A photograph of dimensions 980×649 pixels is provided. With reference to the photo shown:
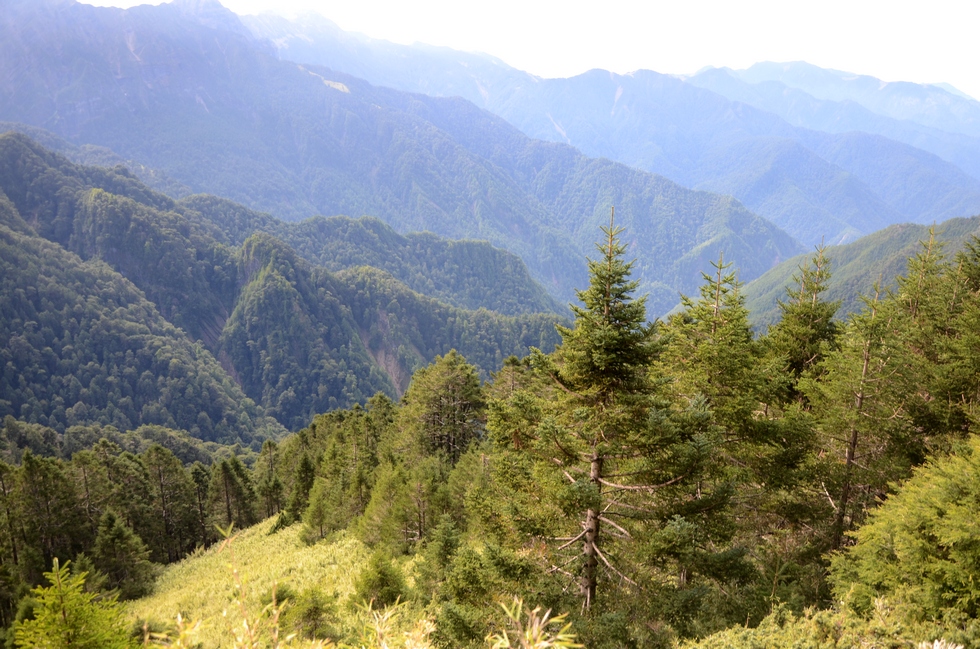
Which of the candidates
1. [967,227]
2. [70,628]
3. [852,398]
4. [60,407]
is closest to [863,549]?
[852,398]

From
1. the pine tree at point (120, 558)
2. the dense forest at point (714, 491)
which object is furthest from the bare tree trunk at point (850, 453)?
the pine tree at point (120, 558)

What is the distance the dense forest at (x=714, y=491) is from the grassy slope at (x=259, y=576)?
75.6 inches

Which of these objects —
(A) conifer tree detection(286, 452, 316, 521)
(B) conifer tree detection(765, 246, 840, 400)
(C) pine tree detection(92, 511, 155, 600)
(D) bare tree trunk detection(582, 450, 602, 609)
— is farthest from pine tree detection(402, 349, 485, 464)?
(C) pine tree detection(92, 511, 155, 600)

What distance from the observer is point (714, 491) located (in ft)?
40.0

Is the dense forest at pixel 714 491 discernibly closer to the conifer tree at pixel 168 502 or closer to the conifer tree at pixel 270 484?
the conifer tree at pixel 270 484

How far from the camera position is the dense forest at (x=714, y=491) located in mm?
10477

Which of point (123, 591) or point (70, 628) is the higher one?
point (70, 628)

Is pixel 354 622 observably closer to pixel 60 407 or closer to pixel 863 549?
pixel 863 549

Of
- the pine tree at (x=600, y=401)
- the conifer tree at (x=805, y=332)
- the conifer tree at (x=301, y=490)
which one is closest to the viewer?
the pine tree at (x=600, y=401)

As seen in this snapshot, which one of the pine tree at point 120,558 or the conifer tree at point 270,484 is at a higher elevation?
the pine tree at point 120,558

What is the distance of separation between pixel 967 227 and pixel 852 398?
255 meters

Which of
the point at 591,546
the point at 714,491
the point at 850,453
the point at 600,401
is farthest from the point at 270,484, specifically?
the point at 850,453

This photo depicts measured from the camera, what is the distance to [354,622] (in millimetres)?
18141

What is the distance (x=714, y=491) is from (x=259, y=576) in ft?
78.8
